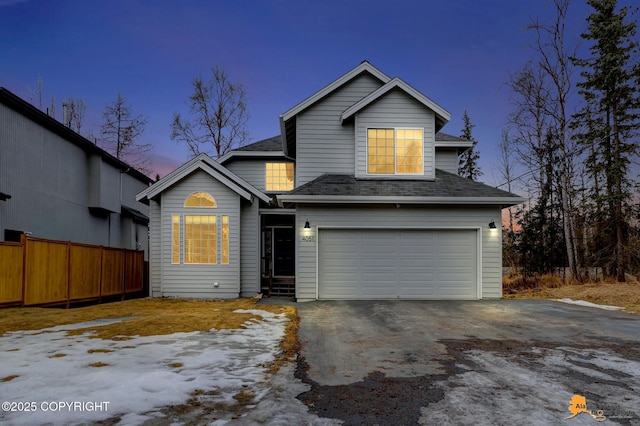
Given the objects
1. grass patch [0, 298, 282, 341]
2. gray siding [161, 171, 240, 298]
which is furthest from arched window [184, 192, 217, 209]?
grass patch [0, 298, 282, 341]

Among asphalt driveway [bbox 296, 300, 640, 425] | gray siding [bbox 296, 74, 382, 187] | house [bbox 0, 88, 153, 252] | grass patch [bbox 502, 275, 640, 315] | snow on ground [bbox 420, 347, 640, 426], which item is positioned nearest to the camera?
snow on ground [bbox 420, 347, 640, 426]

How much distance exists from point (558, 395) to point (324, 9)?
790 inches

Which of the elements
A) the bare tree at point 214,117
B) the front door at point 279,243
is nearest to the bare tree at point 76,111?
the bare tree at point 214,117

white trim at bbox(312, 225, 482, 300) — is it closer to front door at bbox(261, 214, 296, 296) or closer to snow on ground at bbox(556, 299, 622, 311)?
snow on ground at bbox(556, 299, 622, 311)

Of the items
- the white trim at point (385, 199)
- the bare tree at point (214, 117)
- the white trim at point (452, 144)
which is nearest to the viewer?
the white trim at point (385, 199)

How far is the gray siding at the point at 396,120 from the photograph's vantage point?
1309 centimetres

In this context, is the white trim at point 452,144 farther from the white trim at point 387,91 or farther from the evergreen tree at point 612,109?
the evergreen tree at point 612,109

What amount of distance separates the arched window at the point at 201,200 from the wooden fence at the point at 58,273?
3.17 metres

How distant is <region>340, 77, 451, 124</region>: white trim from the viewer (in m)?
12.8

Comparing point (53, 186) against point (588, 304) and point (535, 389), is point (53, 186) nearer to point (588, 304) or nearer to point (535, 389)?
point (535, 389)

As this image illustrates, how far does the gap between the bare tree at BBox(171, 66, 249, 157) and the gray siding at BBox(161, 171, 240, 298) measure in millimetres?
14390

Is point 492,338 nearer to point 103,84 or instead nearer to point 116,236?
point 116,236

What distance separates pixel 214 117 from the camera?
2750 centimetres

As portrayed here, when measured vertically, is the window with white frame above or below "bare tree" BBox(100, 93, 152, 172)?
below
